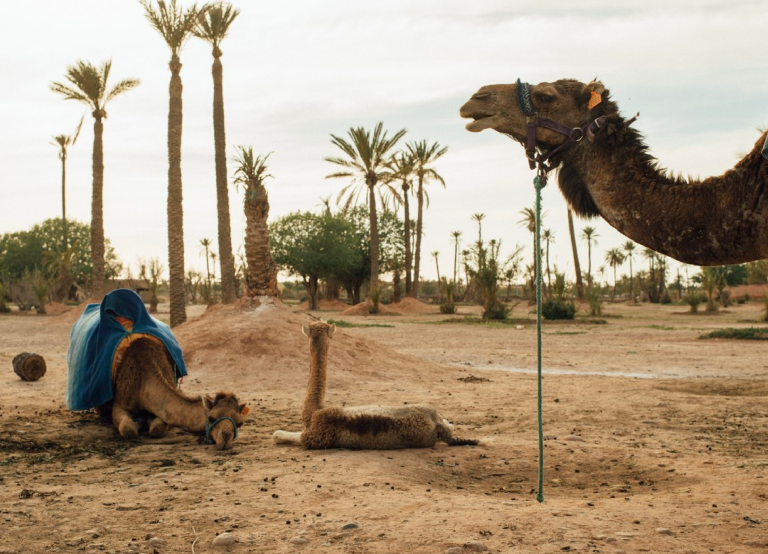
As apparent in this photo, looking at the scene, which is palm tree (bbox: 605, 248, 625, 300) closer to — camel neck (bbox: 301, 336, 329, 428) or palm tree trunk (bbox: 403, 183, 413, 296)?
palm tree trunk (bbox: 403, 183, 413, 296)

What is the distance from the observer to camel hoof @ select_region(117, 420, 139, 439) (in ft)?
21.1

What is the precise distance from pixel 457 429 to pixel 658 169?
3.75m

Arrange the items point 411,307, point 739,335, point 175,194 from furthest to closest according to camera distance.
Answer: point 411,307, point 175,194, point 739,335

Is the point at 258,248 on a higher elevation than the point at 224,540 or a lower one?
higher

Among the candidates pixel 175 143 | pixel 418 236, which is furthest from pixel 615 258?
pixel 175 143

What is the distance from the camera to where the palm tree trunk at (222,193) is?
22.6 meters

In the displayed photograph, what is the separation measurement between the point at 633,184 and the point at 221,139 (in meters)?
20.7

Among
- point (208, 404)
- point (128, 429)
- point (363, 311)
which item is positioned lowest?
point (128, 429)

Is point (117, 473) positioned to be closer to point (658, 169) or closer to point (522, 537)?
point (522, 537)

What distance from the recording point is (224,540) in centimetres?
372

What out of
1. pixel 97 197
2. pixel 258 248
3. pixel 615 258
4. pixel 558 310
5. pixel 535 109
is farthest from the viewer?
pixel 615 258

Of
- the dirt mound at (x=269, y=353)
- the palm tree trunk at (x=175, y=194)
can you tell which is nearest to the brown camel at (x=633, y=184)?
the dirt mound at (x=269, y=353)

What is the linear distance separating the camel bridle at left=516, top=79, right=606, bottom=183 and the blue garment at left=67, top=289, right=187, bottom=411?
14.2 feet

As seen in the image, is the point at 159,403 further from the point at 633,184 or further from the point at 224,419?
the point at 633,184
